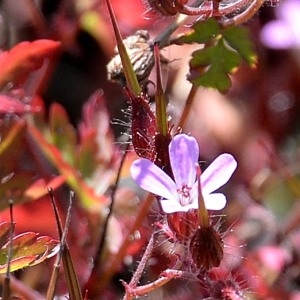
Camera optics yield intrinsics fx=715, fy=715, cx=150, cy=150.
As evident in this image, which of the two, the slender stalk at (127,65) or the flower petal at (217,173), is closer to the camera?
the flower petal at (217,173)

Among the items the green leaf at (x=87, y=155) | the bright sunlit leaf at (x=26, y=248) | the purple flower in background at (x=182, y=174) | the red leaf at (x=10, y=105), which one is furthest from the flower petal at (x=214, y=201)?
the green leaf at (x=87, y=155)

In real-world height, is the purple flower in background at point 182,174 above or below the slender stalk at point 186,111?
above

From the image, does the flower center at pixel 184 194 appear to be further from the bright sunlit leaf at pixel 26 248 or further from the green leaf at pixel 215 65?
the green leaf at pixel 215 65

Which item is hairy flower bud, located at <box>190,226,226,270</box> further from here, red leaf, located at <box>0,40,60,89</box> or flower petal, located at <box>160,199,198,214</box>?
red leaf, located at <box>0,40,60,89</box>

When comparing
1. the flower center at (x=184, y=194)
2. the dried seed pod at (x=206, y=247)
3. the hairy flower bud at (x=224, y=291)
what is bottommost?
the hairy flower bud at (x=224, y=291)

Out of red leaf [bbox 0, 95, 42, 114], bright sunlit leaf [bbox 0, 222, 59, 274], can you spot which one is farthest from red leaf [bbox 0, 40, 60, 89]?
bright sunlit leaf [bbox 0, 222, 59, 274]

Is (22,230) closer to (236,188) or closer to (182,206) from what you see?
(236,188)

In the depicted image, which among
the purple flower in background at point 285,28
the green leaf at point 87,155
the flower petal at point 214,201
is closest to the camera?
the flower petal at point 214,201
